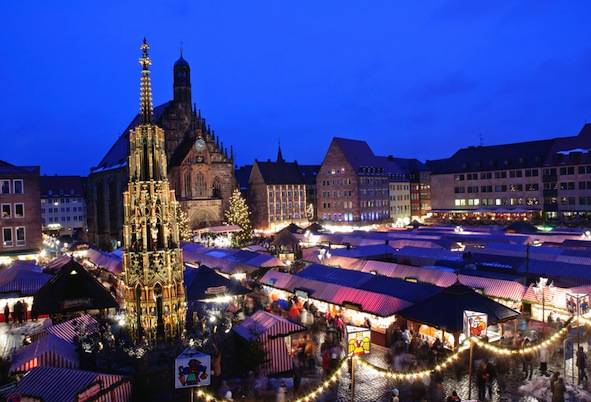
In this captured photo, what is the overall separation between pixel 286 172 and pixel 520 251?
48.7 m

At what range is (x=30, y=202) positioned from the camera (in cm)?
3916

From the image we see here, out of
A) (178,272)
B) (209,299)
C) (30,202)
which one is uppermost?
(30,202)

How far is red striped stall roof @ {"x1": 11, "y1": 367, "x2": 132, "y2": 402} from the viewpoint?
10.2 m

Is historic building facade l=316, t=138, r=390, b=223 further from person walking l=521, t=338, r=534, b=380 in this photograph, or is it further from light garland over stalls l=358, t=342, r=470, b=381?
light garland over stalls l=358, t=342, r=470, b=381

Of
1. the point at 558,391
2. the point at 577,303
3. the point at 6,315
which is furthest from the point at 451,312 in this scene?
the point at 6,315

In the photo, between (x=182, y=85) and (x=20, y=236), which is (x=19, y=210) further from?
(x=182, y=85)

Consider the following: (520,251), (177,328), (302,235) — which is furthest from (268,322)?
(302,235)

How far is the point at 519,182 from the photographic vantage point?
2734 inches

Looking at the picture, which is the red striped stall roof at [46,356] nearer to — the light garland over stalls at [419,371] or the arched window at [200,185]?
the light garland over stalls at [419,371]

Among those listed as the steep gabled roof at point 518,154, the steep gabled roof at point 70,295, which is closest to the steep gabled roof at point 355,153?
the steep gabled roof at point 518,154

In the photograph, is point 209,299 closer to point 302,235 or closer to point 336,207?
point 302,235

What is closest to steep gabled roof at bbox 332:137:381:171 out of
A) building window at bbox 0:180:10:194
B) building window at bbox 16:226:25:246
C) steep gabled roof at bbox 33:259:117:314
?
building window at bbox 16:226:25:246

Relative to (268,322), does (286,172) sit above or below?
above

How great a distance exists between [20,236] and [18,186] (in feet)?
12.7
